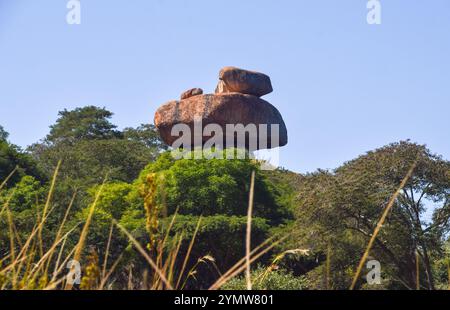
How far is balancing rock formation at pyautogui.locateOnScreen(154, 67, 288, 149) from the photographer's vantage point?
135ft

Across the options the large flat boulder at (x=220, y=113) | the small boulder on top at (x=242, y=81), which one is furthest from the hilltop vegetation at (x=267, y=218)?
the small boulder on top at (x=242, y=81)

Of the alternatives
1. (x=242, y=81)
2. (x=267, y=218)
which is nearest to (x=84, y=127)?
(x=242, y=81)

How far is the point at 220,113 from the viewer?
41188mm

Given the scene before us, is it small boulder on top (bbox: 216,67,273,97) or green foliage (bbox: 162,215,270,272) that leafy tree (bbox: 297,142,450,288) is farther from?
small boulder on top (bbox: 216,67,273,97)

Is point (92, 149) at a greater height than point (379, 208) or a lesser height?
greater

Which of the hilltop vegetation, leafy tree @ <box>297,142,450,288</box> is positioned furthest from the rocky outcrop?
leafy tree @ <box>297,142,450,288</box>

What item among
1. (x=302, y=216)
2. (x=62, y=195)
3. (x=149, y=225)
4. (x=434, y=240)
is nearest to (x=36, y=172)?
(x=62, y=195)

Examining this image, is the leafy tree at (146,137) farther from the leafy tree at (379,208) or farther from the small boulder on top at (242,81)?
the leafy tree at (379,208)

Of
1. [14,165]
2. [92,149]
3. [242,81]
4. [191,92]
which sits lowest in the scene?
[14,165]

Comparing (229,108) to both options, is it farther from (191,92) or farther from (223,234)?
(223,234)

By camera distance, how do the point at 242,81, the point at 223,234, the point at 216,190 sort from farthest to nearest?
the point at 242,81, the point at 216,190, the point at 223,234

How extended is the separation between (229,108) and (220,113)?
50 cm

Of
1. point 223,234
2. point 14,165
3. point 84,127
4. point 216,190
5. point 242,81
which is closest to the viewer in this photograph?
point 223,234

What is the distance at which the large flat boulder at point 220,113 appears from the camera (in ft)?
135
